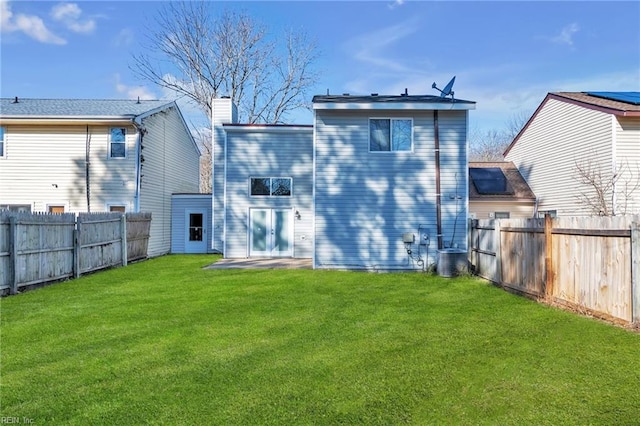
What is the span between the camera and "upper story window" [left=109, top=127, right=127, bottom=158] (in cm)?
1495

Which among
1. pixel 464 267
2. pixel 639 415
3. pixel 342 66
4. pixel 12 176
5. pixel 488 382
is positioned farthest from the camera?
pixel 342 66

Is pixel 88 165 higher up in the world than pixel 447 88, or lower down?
lower down

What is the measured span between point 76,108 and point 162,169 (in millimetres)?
3818

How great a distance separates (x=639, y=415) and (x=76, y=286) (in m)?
9.71

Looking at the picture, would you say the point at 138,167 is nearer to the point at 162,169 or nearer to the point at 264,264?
the point at 162,169

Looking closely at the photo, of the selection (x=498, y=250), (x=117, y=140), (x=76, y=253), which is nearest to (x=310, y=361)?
(x=498, y=250)

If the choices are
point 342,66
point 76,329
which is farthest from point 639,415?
point 342,66

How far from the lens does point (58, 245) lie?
31.4ft

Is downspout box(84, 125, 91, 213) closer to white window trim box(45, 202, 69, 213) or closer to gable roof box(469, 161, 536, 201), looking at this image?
white window trim box(45, 202, 69, 213)

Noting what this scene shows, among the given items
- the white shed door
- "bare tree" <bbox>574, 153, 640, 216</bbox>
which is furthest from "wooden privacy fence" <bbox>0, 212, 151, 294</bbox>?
"bare tree" <bbox>574, 153, 640, 216</bbox>

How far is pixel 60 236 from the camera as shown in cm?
969

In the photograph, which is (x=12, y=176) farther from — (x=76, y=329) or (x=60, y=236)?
(x=76, y=329)

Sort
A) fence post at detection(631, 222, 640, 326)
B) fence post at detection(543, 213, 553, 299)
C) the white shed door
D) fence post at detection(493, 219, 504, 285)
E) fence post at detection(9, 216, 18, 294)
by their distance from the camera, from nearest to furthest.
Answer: fence post at detection(631, 222, 640, 326) → fence post at detection(543, 213, 553, 299) → fence post at detection(9, 216, 18, 294) → fence post at detection(493, 219, 504, 285) → the white shed door

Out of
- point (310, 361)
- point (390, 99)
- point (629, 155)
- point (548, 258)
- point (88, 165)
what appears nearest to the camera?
point (310, 361)
